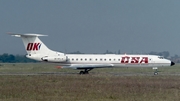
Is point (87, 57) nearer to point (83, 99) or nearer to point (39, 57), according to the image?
point (39, 57)

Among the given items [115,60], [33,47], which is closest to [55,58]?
[33,47]

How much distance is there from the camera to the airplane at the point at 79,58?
168 feet

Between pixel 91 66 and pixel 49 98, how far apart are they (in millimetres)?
28918

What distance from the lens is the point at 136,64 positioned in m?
53.3

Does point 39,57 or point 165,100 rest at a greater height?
point 39,57

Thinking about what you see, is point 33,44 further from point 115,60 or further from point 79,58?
point 115,60

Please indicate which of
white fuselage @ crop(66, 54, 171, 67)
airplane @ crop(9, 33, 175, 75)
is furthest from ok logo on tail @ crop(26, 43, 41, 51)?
white fuselage @ crop(66, 54, 171, 67)

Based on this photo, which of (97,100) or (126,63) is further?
(126,63)

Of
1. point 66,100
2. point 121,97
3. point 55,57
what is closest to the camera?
point 66,100

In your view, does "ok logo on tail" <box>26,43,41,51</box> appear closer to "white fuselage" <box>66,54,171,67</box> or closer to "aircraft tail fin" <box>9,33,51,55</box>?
"aircraft tail fin" <box>9,33,51,55</box>

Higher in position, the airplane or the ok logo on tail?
the ok logo on tail

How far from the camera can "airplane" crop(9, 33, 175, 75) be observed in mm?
51219

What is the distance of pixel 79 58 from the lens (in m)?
52.2

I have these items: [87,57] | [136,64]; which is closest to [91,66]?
[87,57]
